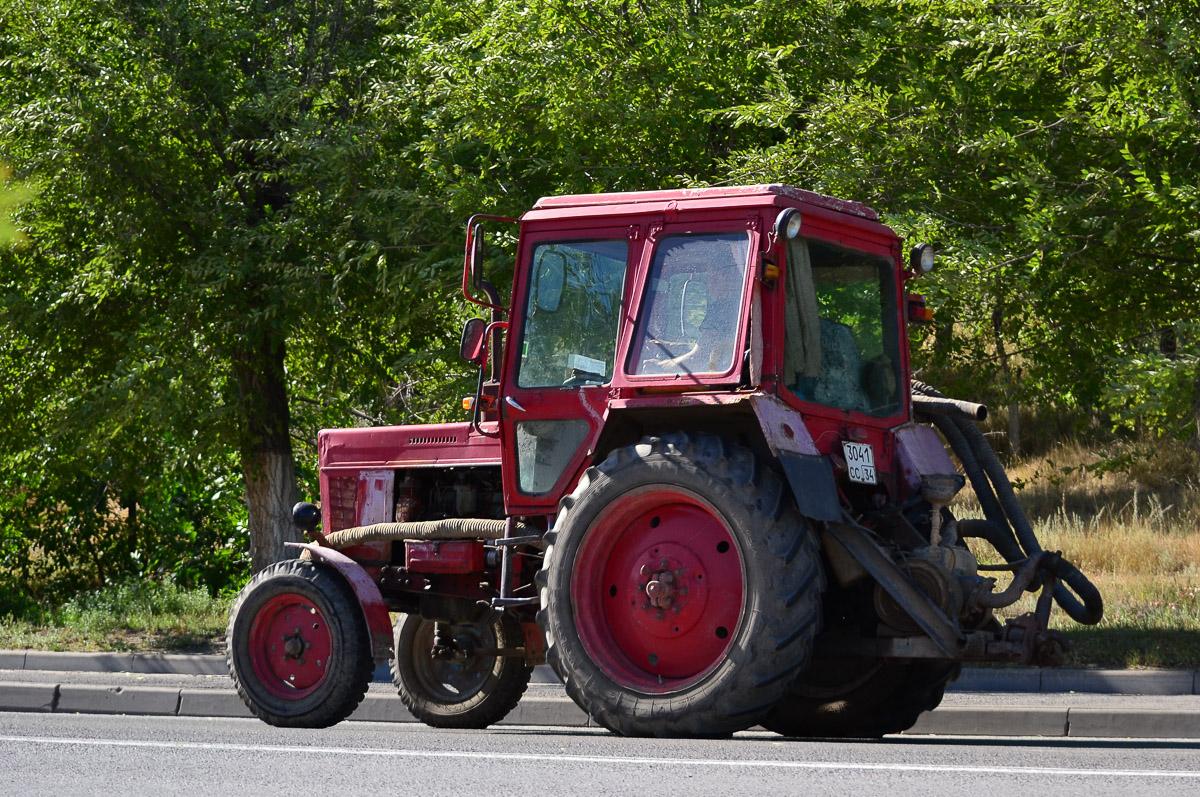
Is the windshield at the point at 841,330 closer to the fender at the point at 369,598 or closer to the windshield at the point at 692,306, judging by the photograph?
the windshield at the point at 692,306

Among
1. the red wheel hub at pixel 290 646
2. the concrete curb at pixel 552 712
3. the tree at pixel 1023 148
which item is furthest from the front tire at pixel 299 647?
the tree at pixel 1023 148

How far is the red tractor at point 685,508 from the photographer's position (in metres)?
6.93

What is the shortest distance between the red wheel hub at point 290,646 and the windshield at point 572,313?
1839 mm

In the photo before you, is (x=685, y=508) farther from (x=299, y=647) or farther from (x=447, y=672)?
(x=447, y=672)

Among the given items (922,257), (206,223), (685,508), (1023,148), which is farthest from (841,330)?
(206,223)

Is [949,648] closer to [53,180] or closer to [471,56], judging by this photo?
[471,56]

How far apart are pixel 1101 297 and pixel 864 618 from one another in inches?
250

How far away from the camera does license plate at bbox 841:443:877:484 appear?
24.3 ft

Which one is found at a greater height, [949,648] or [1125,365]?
[1125,365]

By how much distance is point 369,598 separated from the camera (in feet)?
27.2

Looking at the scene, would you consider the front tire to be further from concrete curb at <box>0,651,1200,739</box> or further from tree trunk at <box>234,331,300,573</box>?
tree trunk at <box>234,331,300,573</box>

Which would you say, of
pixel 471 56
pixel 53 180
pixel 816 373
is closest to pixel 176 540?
pixel 53 180

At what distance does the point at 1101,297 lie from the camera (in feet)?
42.0

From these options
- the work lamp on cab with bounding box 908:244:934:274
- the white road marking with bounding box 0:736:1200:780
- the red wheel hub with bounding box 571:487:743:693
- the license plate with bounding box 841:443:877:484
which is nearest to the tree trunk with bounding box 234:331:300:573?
the white road marking with bounding box 0:736:1200:780
